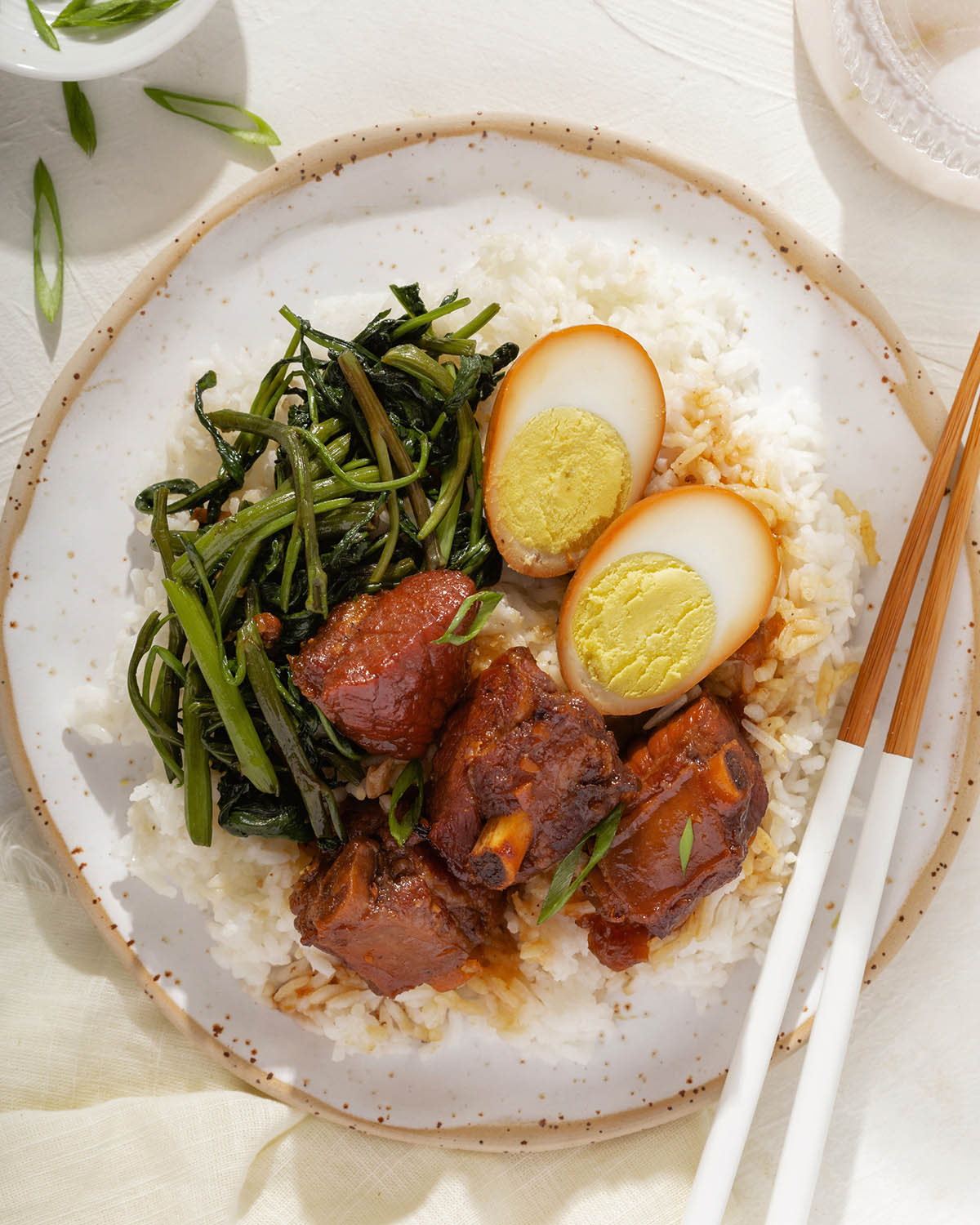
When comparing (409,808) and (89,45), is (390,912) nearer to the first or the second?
(409,808)

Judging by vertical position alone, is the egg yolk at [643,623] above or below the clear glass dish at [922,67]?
below

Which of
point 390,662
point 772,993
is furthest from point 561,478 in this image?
point 772,993

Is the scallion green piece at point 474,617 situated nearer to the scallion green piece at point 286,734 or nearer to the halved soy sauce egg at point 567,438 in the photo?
the halved soy sauce egg at point 567,438

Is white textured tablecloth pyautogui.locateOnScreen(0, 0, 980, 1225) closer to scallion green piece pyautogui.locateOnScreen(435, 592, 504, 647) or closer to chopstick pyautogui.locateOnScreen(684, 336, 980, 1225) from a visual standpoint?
chopstick pyautogui.locateOnScreen(684, 336, 980, 1225)

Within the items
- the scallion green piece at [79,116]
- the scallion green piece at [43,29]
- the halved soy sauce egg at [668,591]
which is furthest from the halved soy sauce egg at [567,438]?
the scallion green piece at [43,29]

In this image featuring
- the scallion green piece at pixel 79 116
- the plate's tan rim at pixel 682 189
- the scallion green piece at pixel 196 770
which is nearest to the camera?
the scallion green piece at pixel 196 770

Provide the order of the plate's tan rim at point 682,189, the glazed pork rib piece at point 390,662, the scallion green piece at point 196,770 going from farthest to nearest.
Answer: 1. the plate's tan rim at point 682,189
2. the scallion green piece at point 196,770
3. the glazed pork rib piece at point 390,662

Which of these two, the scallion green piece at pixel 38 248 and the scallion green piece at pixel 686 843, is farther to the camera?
the scallion green piece at pixel 38 248
